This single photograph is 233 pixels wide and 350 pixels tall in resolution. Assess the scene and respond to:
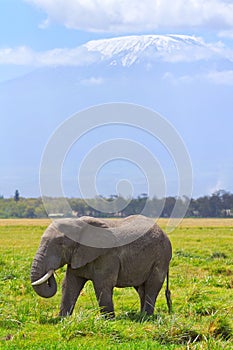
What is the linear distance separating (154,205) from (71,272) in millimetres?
2316

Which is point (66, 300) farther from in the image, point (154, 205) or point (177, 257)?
point (177, 257)

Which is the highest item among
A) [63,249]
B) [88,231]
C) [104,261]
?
[88,231]

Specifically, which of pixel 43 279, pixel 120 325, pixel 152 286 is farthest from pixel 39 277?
pixel 152 286

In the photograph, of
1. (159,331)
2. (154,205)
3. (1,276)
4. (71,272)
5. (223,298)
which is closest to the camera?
(159,331)

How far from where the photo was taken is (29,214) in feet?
267

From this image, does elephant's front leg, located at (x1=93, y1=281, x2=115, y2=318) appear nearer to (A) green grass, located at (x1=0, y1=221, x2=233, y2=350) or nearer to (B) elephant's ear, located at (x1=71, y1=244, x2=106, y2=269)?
(A) green grass, located at (x1=0, y1=221, x2=233, y2=350)

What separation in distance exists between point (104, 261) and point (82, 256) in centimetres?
44

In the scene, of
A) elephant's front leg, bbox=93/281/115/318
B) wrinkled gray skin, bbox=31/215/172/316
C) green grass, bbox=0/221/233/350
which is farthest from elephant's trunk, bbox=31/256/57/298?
elephant's front leg, bbox=93/281/115/318

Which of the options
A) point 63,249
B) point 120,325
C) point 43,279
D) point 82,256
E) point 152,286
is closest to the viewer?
point 120,325

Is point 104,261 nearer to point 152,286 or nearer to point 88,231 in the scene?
point 88,231

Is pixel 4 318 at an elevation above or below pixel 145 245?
below

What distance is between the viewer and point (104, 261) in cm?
1154

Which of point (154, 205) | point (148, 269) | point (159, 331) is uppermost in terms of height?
point (154, 205)

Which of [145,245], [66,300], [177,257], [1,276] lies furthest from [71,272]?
[177,257]
